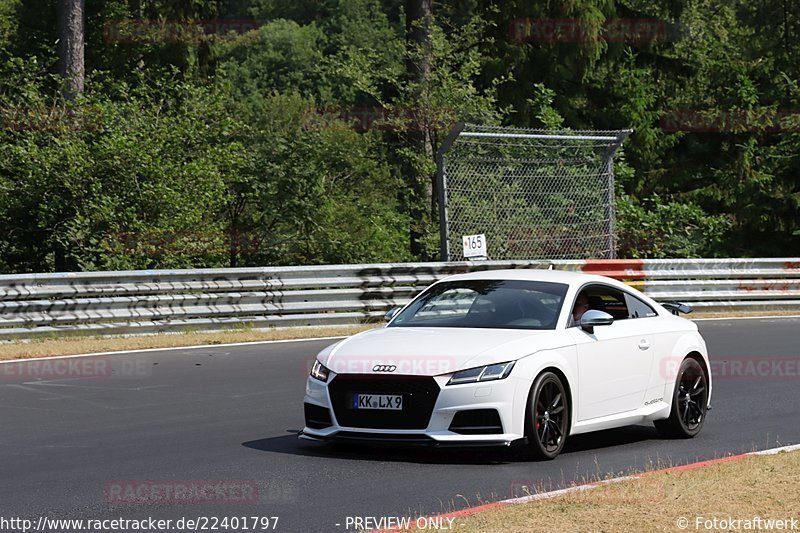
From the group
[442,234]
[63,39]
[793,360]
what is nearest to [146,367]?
[442,234]

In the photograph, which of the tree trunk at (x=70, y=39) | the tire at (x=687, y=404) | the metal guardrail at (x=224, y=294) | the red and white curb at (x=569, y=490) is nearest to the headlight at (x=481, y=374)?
the red and white curb at (x=569, y=490)

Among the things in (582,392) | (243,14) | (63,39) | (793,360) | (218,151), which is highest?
(243,14)

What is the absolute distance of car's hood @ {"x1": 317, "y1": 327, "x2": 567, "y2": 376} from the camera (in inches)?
373

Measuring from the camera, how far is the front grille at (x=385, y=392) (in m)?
9.37

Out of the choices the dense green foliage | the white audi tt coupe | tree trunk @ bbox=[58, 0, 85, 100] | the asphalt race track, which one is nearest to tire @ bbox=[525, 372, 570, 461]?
the white audi tt coupe

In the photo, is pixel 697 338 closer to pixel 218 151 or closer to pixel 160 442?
pixel 160 442

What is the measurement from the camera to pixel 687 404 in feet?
37.0

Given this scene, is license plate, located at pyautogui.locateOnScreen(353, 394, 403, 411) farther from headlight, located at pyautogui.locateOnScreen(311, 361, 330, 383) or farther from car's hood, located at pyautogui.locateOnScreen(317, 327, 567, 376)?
headlight, located at pyautogui.locateOnScreen(311, 361, 330, 383)

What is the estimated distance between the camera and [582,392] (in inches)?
396

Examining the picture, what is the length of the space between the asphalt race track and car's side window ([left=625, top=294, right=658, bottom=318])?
104cm

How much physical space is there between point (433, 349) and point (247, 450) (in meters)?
1.69

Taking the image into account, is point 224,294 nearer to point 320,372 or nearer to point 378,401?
point 320,372

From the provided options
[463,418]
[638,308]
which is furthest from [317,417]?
[638,308]

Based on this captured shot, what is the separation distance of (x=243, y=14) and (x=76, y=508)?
2818 inches
